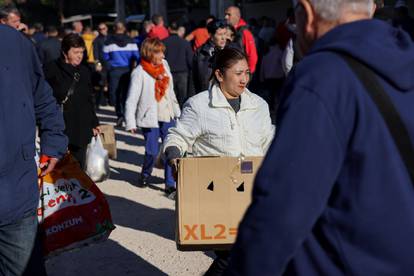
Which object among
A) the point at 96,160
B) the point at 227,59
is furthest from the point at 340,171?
the point at 96,160

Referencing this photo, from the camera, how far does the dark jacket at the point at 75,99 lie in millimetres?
6715

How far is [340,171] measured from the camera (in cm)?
188

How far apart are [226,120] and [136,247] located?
2.04 metres

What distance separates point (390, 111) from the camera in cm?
188

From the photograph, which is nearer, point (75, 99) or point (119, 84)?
point (75, 99)

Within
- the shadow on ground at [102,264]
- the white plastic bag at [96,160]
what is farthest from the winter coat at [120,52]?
the shadow on ground at [102,264]

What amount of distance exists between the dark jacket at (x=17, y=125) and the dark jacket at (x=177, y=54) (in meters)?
8.37

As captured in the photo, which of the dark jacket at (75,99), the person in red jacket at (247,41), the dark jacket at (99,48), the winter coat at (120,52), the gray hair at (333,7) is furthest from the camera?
the dark jacket at (99,48)

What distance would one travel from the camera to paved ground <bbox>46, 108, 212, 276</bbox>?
5.77 meters

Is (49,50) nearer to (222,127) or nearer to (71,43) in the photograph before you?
(71,43)

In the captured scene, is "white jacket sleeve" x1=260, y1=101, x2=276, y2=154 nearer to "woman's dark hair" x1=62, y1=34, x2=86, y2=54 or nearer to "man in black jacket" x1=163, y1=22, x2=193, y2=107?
"woman's dark hair" x1=62, y1=34, x2=86, y2=54

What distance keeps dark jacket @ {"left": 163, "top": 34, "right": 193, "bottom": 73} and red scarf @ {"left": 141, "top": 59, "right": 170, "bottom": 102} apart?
348 centimetres

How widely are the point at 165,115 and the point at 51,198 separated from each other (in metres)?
3.81

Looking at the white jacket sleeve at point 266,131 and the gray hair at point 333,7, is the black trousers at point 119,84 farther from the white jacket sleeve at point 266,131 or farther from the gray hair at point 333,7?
the gray hair at point 333,7
